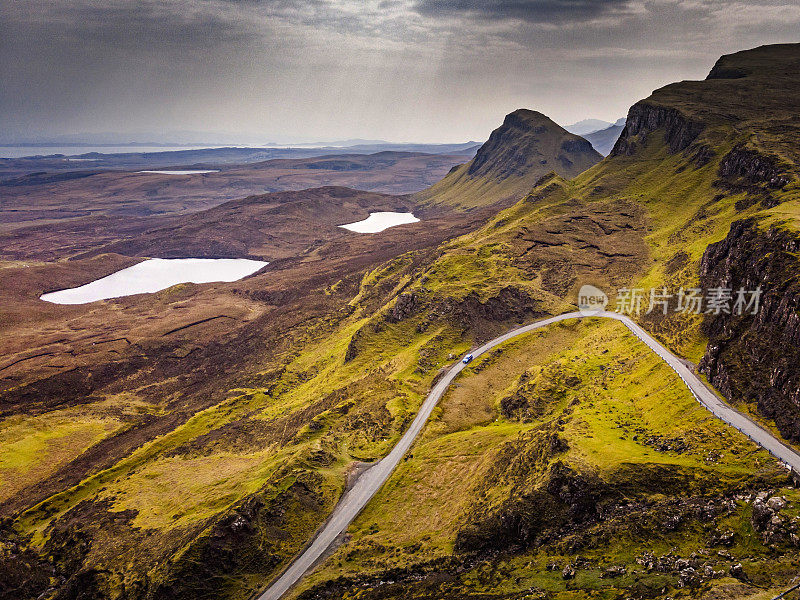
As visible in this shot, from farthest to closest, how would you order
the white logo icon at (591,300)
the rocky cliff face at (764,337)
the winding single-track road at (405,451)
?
the white logo icon at (591,300) → the rocky cliff face at (764,337) → the winding single-track road at (405,451)

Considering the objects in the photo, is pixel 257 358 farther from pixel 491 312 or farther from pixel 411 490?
pixel 411 490

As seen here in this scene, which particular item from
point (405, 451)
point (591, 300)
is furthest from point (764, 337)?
point (591, 300)

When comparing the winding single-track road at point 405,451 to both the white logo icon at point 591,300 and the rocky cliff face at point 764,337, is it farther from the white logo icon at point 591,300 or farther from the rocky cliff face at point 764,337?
the white logo icon at point 591,300

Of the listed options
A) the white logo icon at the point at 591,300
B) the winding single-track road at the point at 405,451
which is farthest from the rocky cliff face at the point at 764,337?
the white logo icon at the point at 591,300

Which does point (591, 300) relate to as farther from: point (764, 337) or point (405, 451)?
point (405, 451)

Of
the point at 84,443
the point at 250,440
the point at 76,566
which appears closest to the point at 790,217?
the point at 250,440
